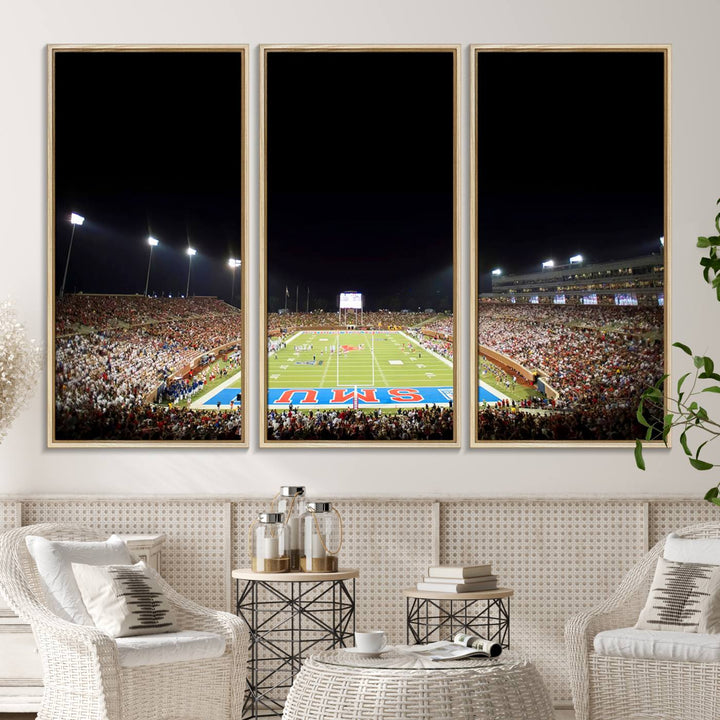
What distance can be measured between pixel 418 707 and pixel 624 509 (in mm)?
2362

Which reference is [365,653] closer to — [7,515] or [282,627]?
[282,627]

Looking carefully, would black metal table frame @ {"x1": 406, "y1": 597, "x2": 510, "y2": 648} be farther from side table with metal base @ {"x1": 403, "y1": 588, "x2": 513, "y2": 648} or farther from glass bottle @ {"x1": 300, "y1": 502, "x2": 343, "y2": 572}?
glass bottle @ {"x1": 300, "y1": 502, "x2": 343, "y2": 572}

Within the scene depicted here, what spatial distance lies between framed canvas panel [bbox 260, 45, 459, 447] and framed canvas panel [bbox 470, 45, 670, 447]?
186mm

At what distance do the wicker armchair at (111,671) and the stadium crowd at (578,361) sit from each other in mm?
1695

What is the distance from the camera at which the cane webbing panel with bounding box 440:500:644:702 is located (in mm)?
4812

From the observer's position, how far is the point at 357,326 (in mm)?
4965

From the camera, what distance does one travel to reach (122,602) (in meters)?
3.87

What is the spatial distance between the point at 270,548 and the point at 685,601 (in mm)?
1767

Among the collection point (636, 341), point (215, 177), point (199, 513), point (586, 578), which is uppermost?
point (215, 177)

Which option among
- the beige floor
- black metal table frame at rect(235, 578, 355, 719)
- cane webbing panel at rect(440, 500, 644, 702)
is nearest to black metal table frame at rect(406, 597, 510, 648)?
cane webbing panel at rect(440, 500, 644, 702)

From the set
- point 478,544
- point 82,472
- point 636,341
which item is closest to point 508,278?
point 636,341

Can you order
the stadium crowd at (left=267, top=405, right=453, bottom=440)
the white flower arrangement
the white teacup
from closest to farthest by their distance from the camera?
the white teacup → the white flower arrangement → the stadium crowd at (left=267, top=405, right=453, bottom=440)

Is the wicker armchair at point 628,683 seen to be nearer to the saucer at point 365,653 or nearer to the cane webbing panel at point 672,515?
the cane webbing panel at point 672,515

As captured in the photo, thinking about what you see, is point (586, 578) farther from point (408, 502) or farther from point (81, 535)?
point (81, 535)
